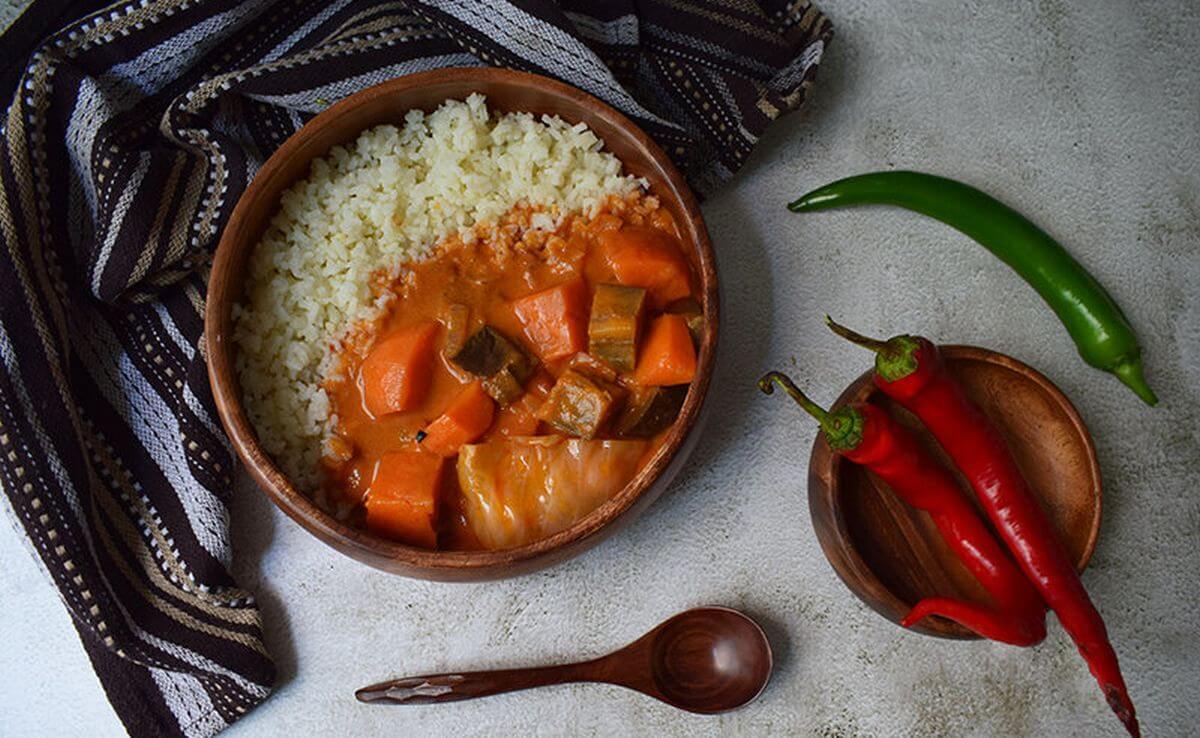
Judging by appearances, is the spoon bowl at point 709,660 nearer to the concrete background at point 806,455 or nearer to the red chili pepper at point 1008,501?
the concrete background at point 806,455

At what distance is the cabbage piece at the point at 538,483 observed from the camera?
6.85 ft

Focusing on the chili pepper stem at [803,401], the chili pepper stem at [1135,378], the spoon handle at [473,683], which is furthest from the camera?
the chili pepper stem at [1135,378]

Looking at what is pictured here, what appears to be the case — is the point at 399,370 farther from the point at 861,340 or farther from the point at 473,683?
the point at 861,340

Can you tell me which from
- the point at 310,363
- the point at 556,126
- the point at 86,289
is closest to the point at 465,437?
the point at 310,363

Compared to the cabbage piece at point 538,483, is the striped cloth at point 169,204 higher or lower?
higher

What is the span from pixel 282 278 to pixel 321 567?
0.63 meters

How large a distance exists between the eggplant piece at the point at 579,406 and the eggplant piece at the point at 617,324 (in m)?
0.06

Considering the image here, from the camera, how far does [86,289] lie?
7.55 feet

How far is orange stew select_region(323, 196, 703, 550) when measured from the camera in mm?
2094

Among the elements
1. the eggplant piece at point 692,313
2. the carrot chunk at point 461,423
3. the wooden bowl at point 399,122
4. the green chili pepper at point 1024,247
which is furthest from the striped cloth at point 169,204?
the carrot chunk at point 461,423

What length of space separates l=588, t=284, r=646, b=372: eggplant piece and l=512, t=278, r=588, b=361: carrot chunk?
1.5 inches

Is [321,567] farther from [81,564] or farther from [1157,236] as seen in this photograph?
[1157,236]

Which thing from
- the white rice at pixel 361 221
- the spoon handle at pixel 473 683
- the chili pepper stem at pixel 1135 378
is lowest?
the chili pepper stem at pixel 1135 378

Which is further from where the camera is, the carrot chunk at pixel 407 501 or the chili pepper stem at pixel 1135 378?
the chili pepper stem at pixel 1135 378
